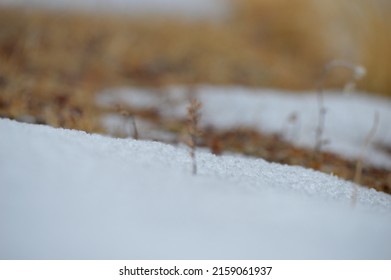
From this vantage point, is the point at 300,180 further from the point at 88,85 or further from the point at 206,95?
the point at 88,85

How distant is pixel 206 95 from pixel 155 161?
120 inches

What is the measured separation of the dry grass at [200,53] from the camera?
310 cm

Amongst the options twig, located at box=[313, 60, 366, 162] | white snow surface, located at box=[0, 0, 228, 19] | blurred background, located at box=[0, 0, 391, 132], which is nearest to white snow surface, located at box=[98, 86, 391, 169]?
blurred background, located at box=[0, 0, 391, 132]

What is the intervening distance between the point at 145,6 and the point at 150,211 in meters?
6.10

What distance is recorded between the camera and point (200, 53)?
5688 mm

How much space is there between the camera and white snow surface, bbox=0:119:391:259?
864 millimetres

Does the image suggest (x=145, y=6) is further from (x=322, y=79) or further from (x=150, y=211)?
(x=150, y=211)

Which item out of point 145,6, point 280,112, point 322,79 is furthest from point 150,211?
point 145,6

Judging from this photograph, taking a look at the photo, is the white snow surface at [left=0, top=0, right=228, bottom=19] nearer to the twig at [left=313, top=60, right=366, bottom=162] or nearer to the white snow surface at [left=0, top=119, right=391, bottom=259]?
the twig at [left=313, top=60, right=366, bottom=162]

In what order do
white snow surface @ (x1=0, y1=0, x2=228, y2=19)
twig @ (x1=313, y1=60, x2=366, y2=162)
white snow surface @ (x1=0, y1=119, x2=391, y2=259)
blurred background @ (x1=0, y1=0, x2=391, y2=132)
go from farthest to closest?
white snow surface @ (x1=0, y1=0, x2=228, y2=19), blurred background @ (x1=0, y1=0, x2=391, y2=132), twig @ (x1=313, y1=60, x2=366, y2=162), white snow surface @ (x1=0, y1=119, x2=391, y2=259)

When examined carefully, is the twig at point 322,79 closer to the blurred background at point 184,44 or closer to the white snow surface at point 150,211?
the white snow surface at point 150,211

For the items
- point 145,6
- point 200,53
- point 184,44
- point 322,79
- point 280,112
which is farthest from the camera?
point 145,6

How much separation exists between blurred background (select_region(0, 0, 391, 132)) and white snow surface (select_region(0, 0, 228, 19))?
0.02m
